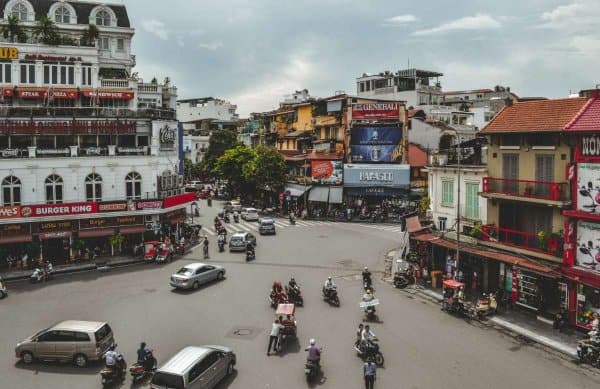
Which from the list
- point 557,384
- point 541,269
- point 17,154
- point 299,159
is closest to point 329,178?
point 299,159

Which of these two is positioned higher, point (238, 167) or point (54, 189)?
point (238, 167)

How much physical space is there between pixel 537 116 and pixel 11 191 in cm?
3577

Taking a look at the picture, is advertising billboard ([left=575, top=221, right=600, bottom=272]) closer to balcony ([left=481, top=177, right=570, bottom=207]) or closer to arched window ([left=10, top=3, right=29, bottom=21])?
balcony ([left=481, top=177, right=570, bottom=207])

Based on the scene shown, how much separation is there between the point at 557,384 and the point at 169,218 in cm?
3304

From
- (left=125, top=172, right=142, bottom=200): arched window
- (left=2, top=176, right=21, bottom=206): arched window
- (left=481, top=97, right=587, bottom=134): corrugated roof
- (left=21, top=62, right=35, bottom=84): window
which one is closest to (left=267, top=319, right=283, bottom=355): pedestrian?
(left=481, top=97, right=587, bottom=134): corrugated roof

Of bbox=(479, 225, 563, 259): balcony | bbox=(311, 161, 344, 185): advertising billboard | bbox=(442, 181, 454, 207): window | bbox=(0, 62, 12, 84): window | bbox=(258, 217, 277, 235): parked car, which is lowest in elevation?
bbox=(258, 217, 277, 235): parked car

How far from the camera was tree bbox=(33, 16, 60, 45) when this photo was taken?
45.6 meters

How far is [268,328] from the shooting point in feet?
78.3

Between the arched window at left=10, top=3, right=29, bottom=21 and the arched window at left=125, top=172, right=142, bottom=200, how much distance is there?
20401 millimetres

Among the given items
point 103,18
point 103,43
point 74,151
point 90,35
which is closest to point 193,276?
point 74,151

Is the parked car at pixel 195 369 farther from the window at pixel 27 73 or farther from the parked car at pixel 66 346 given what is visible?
the window at pixel 27 73

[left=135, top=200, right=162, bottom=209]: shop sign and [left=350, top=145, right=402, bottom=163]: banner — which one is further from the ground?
[left=350, top=145, right=402, bottom=163]: banner

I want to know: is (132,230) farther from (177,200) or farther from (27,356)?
(27,356)

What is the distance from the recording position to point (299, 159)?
229 feet
